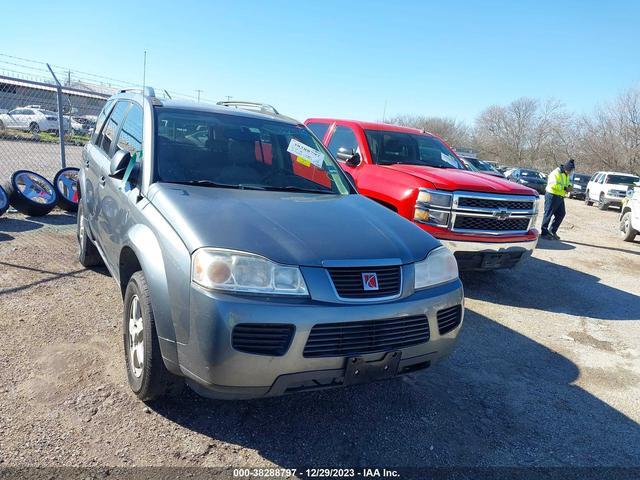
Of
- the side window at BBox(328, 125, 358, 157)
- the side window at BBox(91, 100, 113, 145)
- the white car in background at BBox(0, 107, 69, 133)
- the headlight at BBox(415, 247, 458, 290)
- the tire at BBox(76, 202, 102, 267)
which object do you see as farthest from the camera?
the white car in background at BBox(0, 107, 69, 133)

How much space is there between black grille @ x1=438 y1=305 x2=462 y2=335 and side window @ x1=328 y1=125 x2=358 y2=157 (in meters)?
4.05

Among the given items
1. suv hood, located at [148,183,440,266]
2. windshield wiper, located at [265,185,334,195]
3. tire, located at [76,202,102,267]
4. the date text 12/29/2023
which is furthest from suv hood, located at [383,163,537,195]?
tire, located at [76,202,102,267]

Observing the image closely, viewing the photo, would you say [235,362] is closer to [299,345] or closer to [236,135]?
[299,345]

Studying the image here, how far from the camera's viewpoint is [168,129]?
3457 millimetres

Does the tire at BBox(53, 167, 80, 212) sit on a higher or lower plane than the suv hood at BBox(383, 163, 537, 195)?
lower

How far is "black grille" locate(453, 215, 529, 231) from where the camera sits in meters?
5.36

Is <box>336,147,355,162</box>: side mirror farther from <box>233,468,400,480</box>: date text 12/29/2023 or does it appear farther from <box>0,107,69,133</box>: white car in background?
<box>0,107,69,133</box>: white car in background

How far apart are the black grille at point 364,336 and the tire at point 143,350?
882 mm

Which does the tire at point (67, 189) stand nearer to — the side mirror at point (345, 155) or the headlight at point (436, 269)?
the side mirror at point (345, 155)

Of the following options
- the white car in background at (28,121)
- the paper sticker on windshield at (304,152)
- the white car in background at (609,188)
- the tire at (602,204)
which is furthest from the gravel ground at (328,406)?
the tire at (602,204)

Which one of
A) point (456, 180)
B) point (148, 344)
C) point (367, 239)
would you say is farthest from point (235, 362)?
point (456, 180)

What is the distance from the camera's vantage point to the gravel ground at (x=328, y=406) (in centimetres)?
260

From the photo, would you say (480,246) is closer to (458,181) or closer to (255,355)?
(458,181)

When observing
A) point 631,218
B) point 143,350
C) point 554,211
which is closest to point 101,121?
point 143,350
